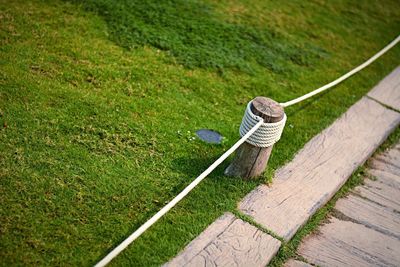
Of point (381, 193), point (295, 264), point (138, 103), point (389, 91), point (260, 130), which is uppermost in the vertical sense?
point (260, 130)

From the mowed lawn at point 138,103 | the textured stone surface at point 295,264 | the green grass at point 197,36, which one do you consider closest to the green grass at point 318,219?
the textured stone surface at point 295,264

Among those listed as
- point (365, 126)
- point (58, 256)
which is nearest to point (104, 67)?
point (58, 256)

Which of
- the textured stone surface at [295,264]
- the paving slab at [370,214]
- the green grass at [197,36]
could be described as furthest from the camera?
the green grass at [197,36]

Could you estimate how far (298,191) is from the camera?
3580 mm

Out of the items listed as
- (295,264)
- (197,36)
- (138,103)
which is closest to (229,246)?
(295,264)

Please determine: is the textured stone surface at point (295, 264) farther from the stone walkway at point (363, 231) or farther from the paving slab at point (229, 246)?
the paving slab at point (229, 246)

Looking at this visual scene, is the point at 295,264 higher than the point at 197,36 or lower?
lower

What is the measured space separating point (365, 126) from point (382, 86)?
115cm

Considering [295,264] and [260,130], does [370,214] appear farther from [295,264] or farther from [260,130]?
[260,130]

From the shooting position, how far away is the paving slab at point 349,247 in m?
3.19

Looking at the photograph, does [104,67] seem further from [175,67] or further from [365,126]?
[365,126]

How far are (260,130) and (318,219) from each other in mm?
979

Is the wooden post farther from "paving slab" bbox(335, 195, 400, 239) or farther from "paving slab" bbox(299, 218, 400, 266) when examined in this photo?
"paving slab" bbox(335, 195, 400, 239)

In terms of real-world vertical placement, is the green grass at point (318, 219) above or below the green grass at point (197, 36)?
below
